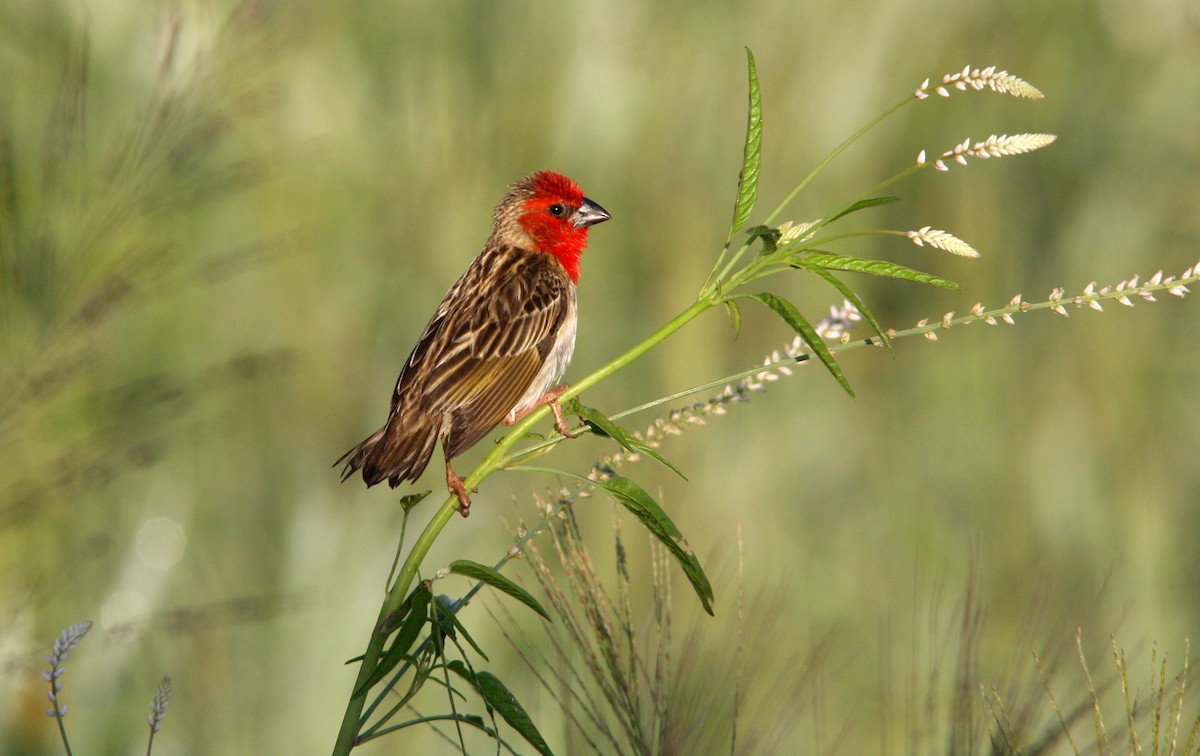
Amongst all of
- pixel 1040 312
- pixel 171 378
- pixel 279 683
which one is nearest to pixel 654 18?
pixel 1040 312

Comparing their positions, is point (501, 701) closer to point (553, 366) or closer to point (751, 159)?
point (751, 159)

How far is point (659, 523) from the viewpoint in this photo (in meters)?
1.60

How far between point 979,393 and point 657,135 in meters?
1.61

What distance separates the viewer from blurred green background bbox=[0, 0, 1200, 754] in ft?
12.9

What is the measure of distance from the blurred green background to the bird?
0.93m

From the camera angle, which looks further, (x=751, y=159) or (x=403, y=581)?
(x=751, y=159)

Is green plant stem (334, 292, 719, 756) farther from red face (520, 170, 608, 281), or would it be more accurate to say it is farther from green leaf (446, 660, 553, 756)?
red face (520, 170, 608, 281)

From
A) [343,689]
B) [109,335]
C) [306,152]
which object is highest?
[306,152]

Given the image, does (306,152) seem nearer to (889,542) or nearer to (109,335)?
(109,335)

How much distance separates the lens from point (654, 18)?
18.1 feet

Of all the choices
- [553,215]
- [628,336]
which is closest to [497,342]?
[553,215]

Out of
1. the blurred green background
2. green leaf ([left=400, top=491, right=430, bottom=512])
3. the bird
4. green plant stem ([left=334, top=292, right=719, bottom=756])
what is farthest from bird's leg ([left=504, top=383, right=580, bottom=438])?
the blurred green background

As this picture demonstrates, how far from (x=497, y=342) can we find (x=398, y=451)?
1.59ft

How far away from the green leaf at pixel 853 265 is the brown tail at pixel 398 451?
1.09 meters
